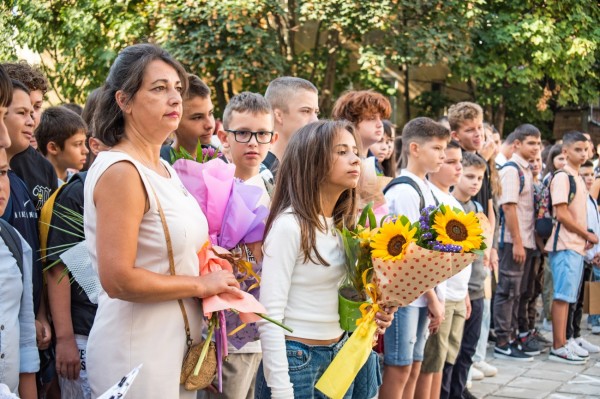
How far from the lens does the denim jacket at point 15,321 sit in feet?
10.6

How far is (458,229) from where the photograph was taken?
3684 millimetres

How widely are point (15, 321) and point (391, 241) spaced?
5.44ft

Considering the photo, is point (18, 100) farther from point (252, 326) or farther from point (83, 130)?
point (252, 326)

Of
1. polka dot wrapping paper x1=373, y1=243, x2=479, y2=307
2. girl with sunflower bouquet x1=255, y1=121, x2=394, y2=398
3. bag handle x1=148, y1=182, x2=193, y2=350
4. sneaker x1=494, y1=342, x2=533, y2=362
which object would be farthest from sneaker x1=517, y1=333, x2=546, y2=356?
bag handle x1=148, y1=182, x2=193, y2=350

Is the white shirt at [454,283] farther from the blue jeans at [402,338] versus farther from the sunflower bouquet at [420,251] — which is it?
the sunflower bouquet at [420,251]

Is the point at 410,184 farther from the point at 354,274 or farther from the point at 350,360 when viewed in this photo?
the point at 350,360

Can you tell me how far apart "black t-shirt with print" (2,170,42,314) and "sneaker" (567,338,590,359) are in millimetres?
6526

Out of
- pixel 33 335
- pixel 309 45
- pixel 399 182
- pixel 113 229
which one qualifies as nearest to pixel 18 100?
pixel 33 335

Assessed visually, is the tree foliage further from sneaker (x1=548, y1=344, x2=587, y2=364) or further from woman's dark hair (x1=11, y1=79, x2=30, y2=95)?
woman's dark hair (x1=11, y1=79, x2=30, y2=95)

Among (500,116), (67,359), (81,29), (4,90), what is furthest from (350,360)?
(500,116)

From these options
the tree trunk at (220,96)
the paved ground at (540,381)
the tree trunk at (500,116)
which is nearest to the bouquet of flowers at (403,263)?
the paved ground at (540,381)

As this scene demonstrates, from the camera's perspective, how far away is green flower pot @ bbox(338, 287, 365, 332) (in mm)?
3617

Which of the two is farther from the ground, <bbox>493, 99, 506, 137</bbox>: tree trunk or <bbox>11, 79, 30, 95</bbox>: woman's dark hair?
<bbox>11, 79, 30, 95</bbox>: woman's dark hair

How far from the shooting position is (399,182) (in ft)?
17.7
